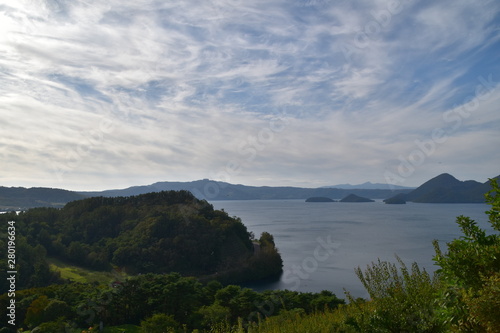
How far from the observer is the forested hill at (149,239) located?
190ft

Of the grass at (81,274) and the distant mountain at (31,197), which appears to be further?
the distant mountain at (31,197)

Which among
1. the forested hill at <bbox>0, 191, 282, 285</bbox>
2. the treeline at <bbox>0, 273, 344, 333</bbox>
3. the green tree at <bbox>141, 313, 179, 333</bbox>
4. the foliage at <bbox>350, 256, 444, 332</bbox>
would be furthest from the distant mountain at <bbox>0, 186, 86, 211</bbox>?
the foliage at <bbox>350, 256, 444, 332</bbox>

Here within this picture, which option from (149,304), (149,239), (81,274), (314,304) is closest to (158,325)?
(149,304)

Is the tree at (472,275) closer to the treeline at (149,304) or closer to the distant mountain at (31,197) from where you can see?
the treeline at (149,304)

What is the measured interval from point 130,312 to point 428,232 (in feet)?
259

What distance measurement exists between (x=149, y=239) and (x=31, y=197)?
311 ft

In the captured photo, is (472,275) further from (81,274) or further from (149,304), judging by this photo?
(81,274)

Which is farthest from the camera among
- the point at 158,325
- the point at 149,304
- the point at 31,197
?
the point at 31,197

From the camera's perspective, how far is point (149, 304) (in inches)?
1080

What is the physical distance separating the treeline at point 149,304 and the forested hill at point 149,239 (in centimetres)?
2539

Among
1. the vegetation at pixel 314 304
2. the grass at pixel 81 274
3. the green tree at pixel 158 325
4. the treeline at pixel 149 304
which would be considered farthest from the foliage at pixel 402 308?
the grass at pixel 81 274

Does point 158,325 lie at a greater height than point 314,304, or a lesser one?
greater

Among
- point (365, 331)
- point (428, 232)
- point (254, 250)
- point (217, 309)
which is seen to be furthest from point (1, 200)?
point (365, 331)

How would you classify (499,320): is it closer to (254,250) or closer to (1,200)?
(254,250)
